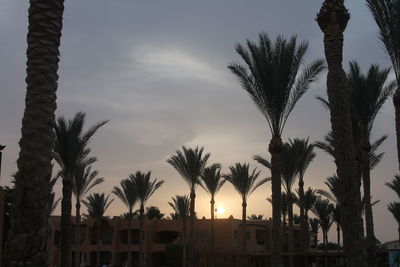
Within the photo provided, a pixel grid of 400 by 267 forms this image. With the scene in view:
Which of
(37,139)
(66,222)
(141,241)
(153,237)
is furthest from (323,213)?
(37,139)

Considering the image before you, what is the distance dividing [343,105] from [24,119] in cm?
824

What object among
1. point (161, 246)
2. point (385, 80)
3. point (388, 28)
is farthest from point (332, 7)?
point (161, 246)

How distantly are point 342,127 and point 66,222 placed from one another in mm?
15156

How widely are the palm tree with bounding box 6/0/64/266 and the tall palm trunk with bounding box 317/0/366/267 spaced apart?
7507 mm

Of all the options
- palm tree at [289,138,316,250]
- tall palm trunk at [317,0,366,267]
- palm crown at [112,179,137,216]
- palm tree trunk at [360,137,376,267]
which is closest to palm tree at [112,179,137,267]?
palm crown at [112,179,137,216]

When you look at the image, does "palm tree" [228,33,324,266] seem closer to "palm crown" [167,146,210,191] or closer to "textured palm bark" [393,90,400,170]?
"textured palm bark" [393,90,400,170]

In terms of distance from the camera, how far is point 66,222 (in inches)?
967

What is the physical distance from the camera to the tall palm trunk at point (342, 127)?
516 inches

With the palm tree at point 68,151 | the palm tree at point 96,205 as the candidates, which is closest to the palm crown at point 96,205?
the palm tree at point 96,205

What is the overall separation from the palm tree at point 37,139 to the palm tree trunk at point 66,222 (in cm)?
1608

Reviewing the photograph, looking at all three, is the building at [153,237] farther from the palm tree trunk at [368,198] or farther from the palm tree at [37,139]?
the palm tree at [37,139]

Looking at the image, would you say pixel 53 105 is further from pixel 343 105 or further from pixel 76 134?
pixel 76 134

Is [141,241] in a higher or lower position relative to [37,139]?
lower

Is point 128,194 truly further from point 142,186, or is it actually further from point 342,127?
point 342,127
